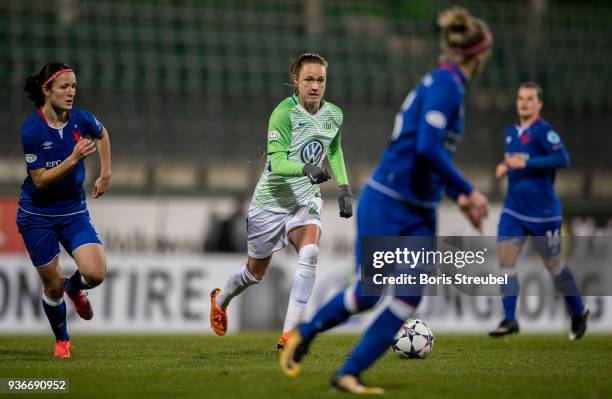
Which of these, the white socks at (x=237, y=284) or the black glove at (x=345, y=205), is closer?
the black glove at (x=345, y=205)

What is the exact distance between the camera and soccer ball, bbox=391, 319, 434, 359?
327 inches

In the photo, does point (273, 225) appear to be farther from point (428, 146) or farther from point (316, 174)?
point (428, 146)

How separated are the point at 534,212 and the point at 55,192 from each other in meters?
5.02

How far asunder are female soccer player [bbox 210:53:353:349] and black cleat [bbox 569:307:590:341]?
315cm

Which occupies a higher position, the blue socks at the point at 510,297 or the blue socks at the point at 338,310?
the blue socks at the point at 338,310

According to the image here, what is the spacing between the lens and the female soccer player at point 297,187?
8609 mm

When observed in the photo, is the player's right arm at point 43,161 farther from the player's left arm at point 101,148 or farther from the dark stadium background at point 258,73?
the dark stadium background at point 258,73

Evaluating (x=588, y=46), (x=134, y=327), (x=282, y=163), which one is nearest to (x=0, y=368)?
(x=282, y=163)

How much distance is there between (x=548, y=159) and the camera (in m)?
10.1

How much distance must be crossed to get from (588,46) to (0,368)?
16563 millimetres

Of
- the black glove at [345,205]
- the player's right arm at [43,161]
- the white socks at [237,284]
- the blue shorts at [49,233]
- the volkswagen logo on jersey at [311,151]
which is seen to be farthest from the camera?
the white socks at [237,284]

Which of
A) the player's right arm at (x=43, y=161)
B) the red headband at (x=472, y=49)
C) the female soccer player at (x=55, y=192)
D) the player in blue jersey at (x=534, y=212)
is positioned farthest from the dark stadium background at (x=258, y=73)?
the red headband at (x=472, y=49)

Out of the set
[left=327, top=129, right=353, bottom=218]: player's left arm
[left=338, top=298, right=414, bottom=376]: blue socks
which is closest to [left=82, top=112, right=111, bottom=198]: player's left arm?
[left=327, top=129, right=353, bottom=218]: player's left arm

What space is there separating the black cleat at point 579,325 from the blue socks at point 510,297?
2.07ft
